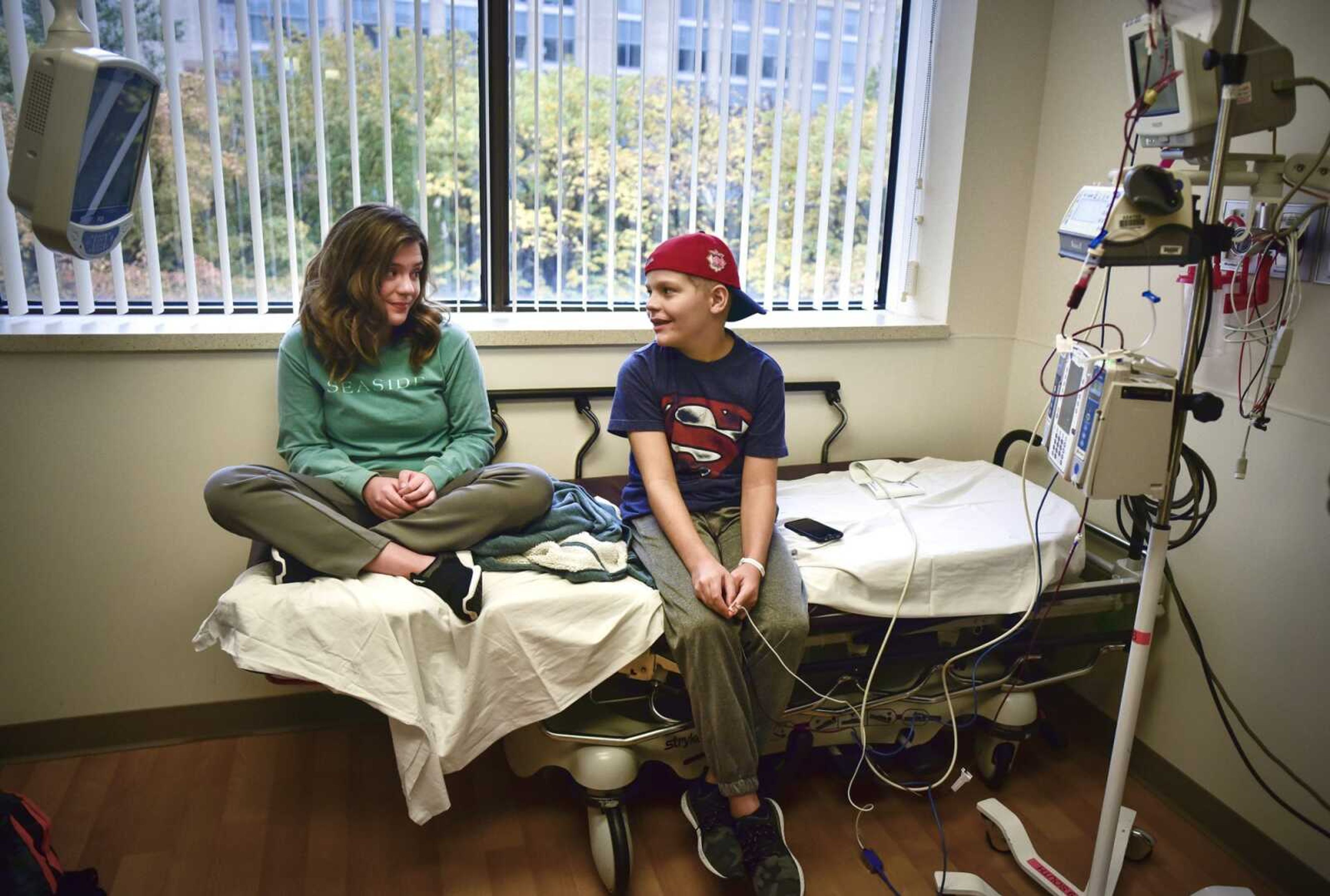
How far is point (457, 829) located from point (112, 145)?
1.39 m

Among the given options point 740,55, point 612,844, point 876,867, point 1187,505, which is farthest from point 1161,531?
point 740,55

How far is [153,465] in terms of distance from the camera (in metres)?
2.10

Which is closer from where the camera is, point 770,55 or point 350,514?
point 350,514

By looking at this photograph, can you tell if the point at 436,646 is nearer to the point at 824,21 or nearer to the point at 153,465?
the point at 153,465

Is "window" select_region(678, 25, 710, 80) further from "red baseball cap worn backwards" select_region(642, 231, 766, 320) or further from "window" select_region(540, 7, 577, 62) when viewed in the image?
"red baseball cap worn backwards" select_region(642, 231, 766, 320)

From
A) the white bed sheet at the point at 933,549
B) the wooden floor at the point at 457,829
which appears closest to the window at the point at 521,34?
the white bed sheet at the point at 933,549

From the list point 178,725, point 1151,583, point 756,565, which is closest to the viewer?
point 1151,583

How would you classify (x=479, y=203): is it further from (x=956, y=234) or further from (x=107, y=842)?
(x=107, y=842)

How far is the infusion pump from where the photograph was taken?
1439 mm

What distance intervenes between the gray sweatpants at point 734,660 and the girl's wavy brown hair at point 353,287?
72 centimetres

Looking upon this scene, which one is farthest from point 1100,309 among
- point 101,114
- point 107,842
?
point 107,842

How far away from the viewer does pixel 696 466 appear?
6.72 feet

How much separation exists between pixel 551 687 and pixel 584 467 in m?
0.77

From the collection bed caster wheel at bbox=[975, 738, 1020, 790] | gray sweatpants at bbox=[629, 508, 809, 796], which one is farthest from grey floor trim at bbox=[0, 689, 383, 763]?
bed caster wheel at bbox=[975, 738, 1020, 790]
